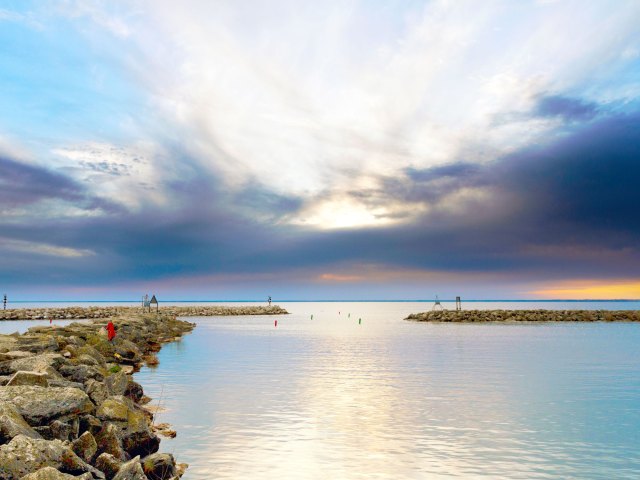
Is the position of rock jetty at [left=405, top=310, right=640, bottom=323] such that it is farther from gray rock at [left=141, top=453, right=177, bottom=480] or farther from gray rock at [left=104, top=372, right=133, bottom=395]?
gray rock at [left=141, top=453, right=177, bottom=480]

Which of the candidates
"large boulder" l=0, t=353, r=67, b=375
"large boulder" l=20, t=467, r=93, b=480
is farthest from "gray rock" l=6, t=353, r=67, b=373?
"large boulder" l=20, t=467, r=93, b=480

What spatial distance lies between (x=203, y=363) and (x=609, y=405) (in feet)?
82.2

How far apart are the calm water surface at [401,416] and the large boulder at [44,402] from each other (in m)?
3.19

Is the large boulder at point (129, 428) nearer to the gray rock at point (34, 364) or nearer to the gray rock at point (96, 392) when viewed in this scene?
the gray rock at point (96, 392)

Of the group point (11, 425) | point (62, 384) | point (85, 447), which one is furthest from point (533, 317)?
point (11, 425)

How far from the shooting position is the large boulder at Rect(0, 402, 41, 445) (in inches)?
391

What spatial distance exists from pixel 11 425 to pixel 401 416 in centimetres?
1311

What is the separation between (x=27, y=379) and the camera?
13336mm

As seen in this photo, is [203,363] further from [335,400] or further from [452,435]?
[452,435]

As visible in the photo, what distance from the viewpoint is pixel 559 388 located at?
25.9m

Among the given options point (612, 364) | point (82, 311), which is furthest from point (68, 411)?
point (82, 311)

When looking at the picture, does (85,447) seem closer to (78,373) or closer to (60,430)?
(60,430)

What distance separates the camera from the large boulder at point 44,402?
1185 cm

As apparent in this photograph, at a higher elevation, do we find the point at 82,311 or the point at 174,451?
Answer: the point at 82,311
